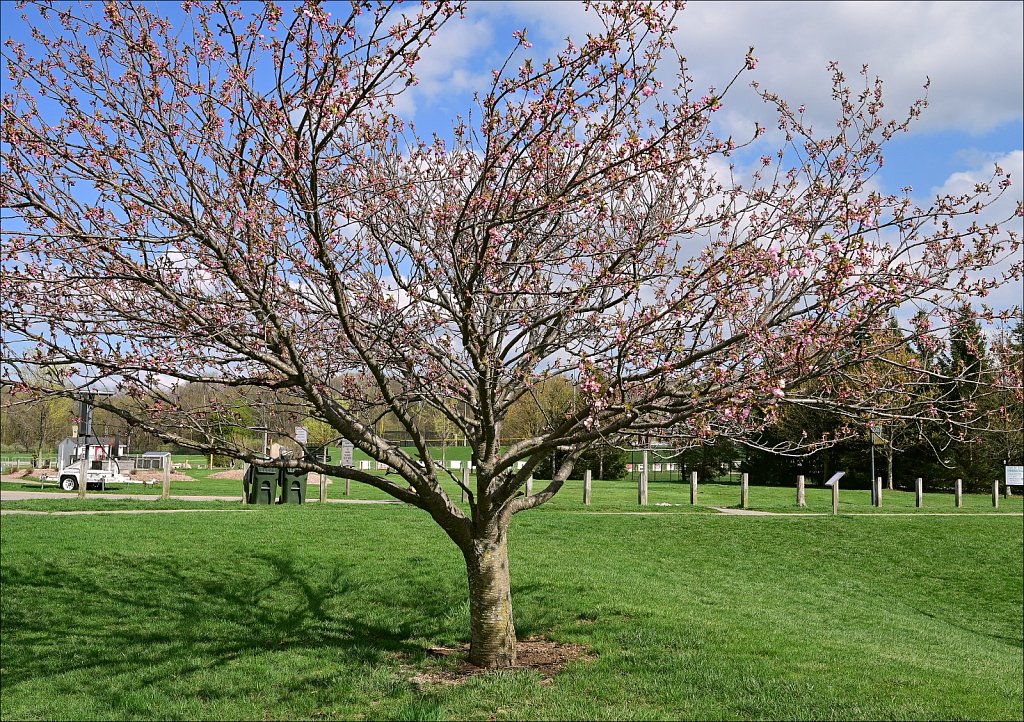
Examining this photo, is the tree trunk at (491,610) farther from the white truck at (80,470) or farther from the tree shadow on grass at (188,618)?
the white truck at (80,470)

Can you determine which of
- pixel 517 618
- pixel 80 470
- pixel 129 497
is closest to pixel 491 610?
pixel 517 618

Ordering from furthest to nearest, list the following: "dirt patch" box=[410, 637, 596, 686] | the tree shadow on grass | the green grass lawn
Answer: the tree shadow on grass
"dirt patch" box=[410, 637, 596, 686]
the green grass lawn

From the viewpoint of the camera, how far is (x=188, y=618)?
966 cm

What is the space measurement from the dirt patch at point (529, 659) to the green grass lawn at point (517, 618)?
0.56 feet

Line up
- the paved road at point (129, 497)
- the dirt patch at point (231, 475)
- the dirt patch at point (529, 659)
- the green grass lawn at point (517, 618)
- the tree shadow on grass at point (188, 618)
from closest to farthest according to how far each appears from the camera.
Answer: the green grass lawn at point (517, 618)
the dirt patch at point (529, 659)
the tree shadow on grass at point (188, 618)
the paved road at point (129, 497)
the dirt patch at point (231, 475)

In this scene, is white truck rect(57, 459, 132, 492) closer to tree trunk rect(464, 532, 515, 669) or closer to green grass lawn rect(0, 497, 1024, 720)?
green grass lawn rect(0, 497, 1024, 720)

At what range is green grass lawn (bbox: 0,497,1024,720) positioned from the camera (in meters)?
6.96

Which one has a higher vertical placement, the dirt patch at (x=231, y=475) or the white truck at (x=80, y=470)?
the white truck at (x=80, y=470)

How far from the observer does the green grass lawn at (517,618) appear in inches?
274

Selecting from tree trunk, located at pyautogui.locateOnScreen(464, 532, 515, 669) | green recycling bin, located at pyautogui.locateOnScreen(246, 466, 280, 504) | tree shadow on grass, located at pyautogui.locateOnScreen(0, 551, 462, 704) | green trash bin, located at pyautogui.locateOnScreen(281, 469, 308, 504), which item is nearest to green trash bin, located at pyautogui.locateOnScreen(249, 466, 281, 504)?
green recycling bin, located at pyautogui.locateOnScreen(246, 466, 280, 504)

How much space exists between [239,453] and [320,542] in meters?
7.07

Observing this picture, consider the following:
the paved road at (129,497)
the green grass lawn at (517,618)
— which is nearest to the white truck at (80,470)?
the paved road at (129,497)

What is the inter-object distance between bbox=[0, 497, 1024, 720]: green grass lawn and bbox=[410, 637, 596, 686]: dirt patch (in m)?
0.17

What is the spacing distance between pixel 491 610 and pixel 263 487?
12.7 metres
